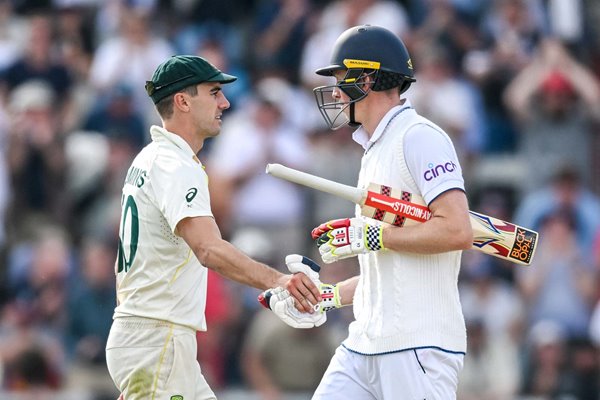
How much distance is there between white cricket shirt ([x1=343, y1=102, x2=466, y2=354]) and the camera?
612cm

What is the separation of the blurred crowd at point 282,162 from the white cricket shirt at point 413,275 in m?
4.55

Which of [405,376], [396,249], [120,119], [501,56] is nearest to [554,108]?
[501,56]

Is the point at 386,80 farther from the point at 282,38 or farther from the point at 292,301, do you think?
the point at 282,38

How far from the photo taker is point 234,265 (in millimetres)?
6238

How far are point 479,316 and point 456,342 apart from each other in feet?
16.7

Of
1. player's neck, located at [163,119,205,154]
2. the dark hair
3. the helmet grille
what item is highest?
the helmet grille

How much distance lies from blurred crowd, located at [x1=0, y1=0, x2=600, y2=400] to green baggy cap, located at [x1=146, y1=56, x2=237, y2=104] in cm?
445

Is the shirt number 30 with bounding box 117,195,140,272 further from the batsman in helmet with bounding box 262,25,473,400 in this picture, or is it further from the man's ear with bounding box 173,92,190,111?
the batsman in helmet with bounding box 262,25,473,400

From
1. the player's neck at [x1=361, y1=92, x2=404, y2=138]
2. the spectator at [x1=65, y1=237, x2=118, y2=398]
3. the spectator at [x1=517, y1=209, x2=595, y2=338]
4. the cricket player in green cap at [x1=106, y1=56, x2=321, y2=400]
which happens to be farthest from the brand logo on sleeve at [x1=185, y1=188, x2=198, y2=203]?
the spectator at [x1=517, y1=209, x2=595, y2=338]

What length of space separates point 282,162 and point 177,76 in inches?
212

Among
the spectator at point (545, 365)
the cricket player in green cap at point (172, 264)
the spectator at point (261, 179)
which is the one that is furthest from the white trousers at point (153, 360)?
the spectator at point (261, 179)

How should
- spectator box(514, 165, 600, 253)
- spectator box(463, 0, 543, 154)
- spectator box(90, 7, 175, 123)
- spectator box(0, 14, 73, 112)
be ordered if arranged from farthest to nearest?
spectator box(0, 14, 73, 112) < spectator box(90, 7, 175, 123) < spectator box(463, 0, 543, 154) < spectator box(514, 165, 600, 253)

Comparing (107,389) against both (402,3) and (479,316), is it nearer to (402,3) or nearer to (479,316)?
(479,316)

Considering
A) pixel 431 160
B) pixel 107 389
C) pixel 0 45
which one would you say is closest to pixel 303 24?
pixel 0 45
